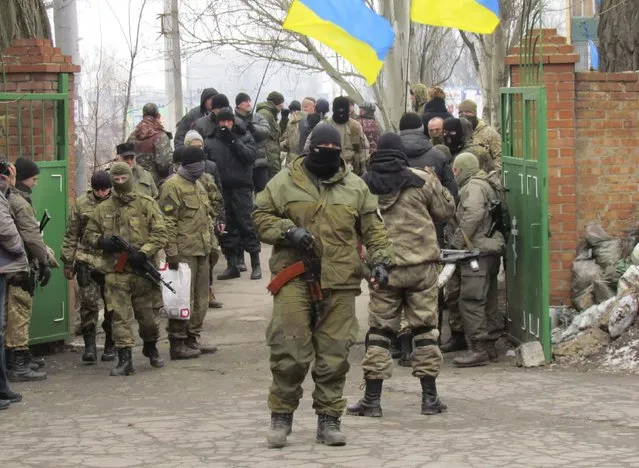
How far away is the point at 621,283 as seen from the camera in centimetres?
1071

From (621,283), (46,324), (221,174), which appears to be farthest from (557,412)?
(221,174)

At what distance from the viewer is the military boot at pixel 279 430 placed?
25.1 ft

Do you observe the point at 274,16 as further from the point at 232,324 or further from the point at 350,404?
the point at 350,404

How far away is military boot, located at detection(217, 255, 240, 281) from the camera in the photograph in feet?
51.4

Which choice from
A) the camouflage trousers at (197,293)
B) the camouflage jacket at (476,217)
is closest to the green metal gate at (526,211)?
the camouflage jacket at (476,217)

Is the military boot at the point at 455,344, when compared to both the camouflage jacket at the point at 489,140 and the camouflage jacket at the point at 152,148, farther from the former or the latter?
the camouflage jacket at the point at 152,148

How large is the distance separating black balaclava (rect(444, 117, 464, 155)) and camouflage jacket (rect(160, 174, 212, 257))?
2339 mm

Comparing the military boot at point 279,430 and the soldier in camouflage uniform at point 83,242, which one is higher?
the soldier in camouflage uniform at point 83,242

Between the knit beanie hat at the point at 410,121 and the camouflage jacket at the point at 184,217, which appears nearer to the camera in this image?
the camouflage jacket at the point at 184,217

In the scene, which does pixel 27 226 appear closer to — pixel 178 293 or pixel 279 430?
pixel 178 293

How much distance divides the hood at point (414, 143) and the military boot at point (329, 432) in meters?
4.24

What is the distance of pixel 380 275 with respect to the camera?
310 inches

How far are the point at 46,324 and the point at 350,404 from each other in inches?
145

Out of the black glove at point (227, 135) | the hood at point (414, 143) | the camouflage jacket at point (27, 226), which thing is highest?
the black glove at point (227, 135)
